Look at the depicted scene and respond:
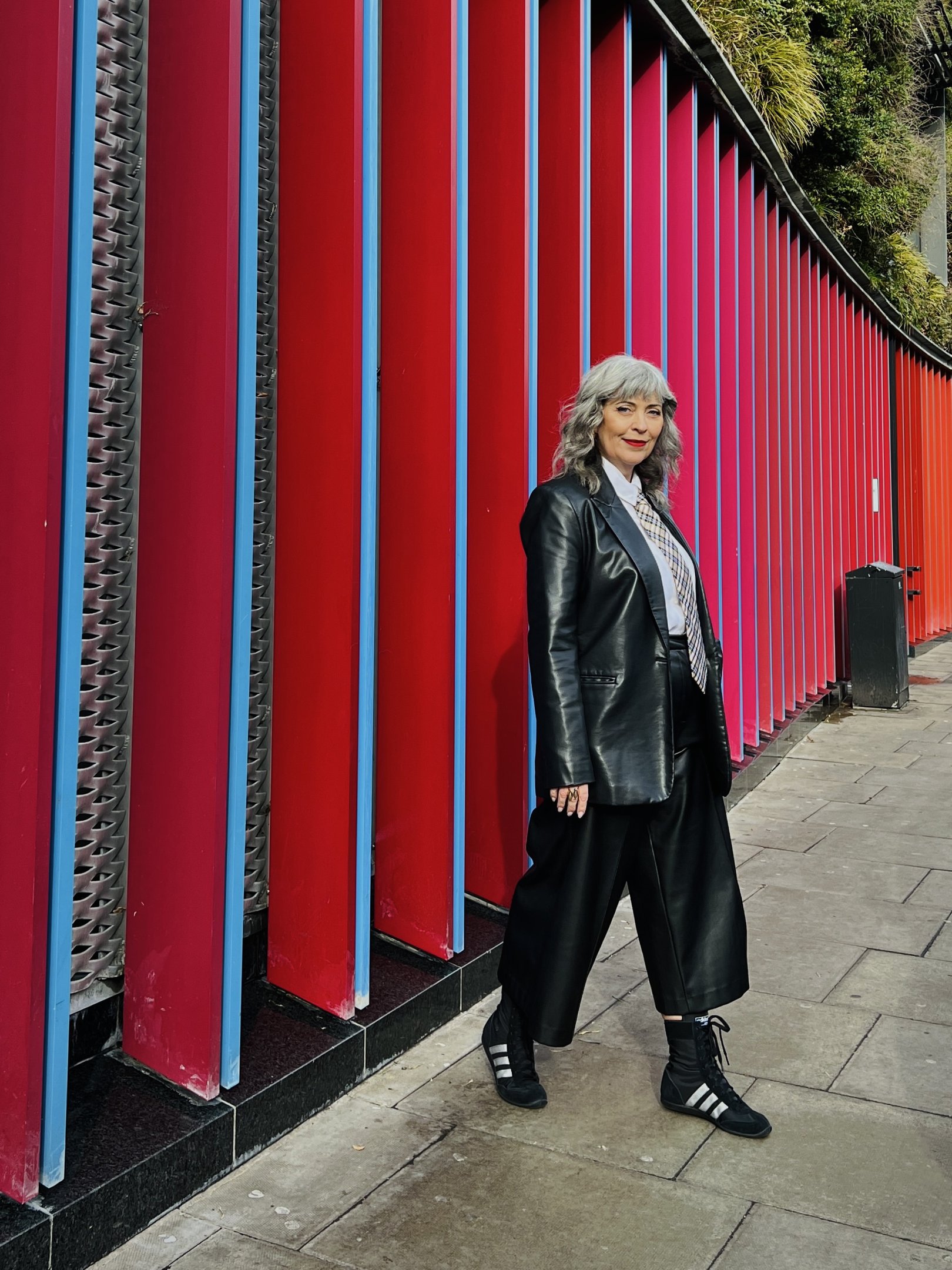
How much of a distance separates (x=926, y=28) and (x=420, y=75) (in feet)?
72.0

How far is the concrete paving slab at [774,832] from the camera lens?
21.2ft

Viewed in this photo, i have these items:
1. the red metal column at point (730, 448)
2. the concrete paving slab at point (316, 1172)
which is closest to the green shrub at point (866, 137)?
the red metal column at point (730, 448)

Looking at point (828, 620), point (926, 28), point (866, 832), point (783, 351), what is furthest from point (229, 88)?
point (926, 28)

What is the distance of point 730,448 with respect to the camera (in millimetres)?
7828

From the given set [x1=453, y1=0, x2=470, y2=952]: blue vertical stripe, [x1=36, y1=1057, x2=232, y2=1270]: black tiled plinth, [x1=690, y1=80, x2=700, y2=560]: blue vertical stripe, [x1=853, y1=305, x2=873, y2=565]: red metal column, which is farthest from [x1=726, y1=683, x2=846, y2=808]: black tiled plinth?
[x1=36, y1=1057, x2=232, y2=1270]: black tiled plinth

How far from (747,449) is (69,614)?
20.7ft

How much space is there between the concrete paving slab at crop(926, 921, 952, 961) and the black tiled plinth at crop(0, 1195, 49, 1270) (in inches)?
133

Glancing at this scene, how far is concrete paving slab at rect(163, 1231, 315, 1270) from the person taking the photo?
8.82 feet

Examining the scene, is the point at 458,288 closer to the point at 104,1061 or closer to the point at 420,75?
the point at 420,75

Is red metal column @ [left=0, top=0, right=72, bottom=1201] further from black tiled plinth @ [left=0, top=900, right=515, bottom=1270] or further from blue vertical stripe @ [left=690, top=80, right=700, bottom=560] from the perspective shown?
blue vertical stripe @ [left=690, top=80, right=700, bottom=560]

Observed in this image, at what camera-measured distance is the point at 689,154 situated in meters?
6.93

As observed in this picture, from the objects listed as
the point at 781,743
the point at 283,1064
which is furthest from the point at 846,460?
the point at 283,1064

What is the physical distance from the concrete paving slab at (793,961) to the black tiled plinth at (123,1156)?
7.13ft

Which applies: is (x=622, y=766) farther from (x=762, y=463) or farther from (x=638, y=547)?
(x=762, y=463)
